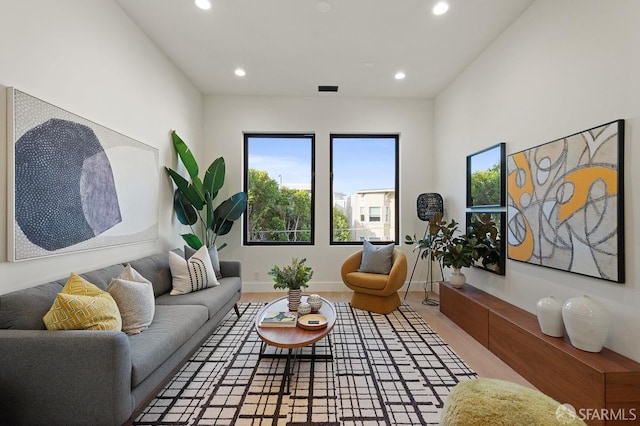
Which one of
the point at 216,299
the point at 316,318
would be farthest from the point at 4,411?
the point at 316,318

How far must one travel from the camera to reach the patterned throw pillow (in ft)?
6.49

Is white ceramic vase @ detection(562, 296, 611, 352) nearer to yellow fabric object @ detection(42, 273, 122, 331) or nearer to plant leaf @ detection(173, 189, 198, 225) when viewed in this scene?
yellow fabric object @ detection(42, 273, 122, 331)

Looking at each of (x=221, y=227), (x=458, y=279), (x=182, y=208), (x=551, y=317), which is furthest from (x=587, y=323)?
(x=182, y=208)

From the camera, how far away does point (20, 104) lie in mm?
1780

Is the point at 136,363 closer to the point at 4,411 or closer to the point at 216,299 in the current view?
the point at 4,411

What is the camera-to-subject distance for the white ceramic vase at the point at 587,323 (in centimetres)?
181

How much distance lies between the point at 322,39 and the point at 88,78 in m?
2.23

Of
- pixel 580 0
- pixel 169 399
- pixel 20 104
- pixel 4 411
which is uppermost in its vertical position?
pixel 580 0

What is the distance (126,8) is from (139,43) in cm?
33

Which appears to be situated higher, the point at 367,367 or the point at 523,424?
the point at 523,424

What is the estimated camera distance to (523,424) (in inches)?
39.6

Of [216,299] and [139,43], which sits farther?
[139,43]

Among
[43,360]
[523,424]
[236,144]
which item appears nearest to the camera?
[523,424]

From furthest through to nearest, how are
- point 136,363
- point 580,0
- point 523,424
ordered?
point 580,0
point 136,363
point 523,424
